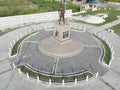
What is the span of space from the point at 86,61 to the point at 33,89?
28.8 feet

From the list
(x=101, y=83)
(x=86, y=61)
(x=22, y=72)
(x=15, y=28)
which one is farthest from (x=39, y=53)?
(x=15, y=28)

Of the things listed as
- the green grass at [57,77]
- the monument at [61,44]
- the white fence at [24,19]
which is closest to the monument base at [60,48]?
the monument at [61,44]

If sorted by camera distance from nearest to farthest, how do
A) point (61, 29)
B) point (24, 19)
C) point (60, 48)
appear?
point (60, 48) < point (61, 29) < point (24, 19)

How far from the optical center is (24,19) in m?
35.6

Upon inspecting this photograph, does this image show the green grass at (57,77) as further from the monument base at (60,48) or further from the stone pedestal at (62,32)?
the stone pedestal at (62,32)

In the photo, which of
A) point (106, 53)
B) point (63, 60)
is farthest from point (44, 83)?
point (106, 53)

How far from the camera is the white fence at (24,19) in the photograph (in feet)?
110

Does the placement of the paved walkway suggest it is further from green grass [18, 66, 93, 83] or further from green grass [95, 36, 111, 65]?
green grass [95, 36, 111, 65]

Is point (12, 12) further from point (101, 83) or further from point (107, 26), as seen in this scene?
point (101, 83)

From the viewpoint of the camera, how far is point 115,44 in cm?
2706

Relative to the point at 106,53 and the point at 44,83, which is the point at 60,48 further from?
the point at 106,53

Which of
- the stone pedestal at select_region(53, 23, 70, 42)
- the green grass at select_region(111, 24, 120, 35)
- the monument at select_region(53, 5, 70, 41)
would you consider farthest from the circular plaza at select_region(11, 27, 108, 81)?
the green grass at select_region(111, 24, 120, 35)

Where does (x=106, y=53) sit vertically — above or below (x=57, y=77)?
above

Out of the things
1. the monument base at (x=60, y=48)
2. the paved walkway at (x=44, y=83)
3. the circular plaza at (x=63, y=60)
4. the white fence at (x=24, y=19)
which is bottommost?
the paved walkway at (x=44, y=83)
